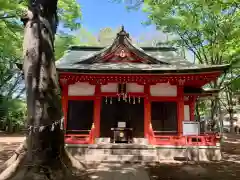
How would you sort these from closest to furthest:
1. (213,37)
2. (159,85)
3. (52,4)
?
(52,4), (159,85), (213,37)

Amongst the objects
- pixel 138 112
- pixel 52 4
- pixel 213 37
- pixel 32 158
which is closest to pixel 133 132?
pixel 138 112

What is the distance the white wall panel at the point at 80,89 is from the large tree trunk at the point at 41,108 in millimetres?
5624

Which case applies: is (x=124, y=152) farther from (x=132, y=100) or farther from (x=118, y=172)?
(x=132, y=100)

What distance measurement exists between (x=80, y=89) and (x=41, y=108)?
243 inches

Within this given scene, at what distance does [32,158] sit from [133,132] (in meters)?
7.27

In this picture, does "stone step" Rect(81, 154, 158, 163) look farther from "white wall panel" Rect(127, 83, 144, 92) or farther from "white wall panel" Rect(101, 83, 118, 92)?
"white wall panel" Rect(127, 83, 144, 92)

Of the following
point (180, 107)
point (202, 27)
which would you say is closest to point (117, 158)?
point (180, 107)

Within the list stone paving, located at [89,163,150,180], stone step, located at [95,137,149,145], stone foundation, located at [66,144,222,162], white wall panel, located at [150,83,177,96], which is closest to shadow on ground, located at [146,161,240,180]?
stone paving, located at [89,163,150,180]

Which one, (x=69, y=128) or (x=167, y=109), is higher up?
(x=167, y=109)

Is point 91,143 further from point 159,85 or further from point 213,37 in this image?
point 213,37

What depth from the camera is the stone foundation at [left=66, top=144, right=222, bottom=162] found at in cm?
1020

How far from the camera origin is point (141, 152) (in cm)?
1024

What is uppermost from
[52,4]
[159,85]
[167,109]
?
[52,4]

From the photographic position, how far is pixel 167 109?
12562mm
